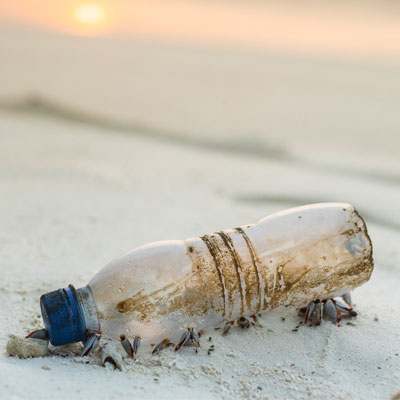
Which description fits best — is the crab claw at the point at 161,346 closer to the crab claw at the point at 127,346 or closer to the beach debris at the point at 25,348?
the crab claw at the point at 127,346

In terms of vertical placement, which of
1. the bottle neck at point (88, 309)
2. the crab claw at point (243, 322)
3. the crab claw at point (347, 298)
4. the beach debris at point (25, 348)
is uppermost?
the crab claw at point (347, 298)

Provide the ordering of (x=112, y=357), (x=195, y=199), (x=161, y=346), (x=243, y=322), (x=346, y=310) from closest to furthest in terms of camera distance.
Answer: (x=112, y=357) → (x=161, y=346) → (x=243, y=322) → (x=346, y=310) → (x=195, y=199)

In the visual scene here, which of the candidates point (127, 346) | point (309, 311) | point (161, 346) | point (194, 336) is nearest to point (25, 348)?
point (127, 346)

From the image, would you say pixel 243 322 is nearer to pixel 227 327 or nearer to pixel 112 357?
pixel 227 327

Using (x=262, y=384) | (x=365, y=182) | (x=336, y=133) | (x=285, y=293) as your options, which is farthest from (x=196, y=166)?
(x=262, y=384)

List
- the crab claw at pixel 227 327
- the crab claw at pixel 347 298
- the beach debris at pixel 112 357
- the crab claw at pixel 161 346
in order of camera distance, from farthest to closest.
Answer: the crab claw at pixel 347 298 → the crab claw at pixel 227 327 → the crab claw at pixel 161 346 → the beach debris at pixel 112 357

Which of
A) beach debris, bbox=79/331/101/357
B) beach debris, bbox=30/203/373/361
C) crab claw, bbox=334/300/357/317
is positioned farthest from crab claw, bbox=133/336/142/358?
crab claw, bbox=334/300/357/317

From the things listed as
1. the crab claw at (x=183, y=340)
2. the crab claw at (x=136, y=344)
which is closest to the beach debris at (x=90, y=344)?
the crab claw at (x=136, y=344)

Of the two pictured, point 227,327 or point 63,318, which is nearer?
point 63,318

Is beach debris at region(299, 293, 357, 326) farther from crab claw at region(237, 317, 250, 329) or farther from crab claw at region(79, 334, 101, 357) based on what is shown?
crab claw at region(79, 334, 101, 357)
